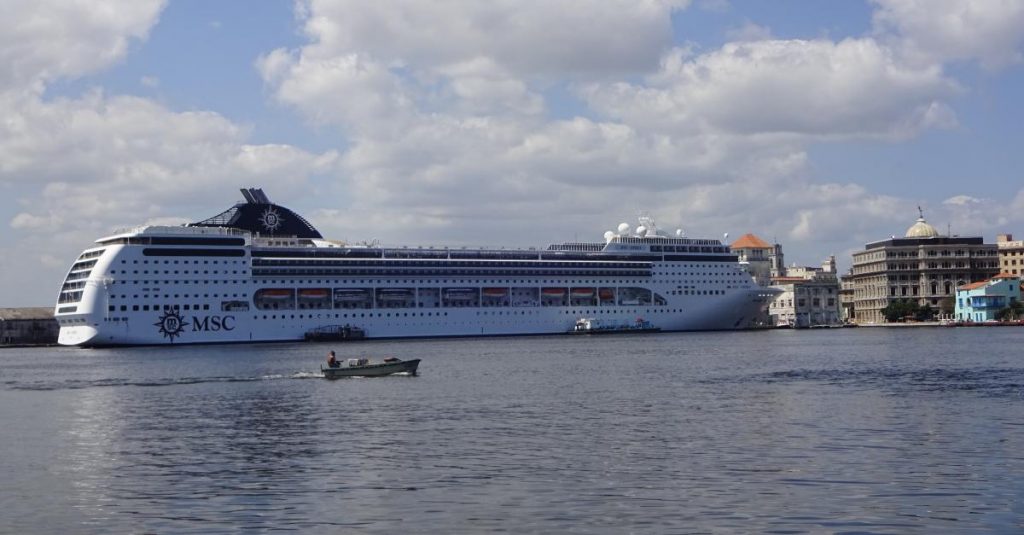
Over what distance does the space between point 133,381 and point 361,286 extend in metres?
66.5

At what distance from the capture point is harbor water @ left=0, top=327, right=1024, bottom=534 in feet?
77.4

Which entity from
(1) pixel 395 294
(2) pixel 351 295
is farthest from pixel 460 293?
(2) pixel 351 295

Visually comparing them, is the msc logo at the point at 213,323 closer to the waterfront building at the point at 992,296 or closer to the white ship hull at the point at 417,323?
the white ship hull at the point at 417,323

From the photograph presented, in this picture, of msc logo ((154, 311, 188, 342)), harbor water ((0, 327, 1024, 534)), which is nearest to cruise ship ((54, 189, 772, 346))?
msc logo ((154, 311, 188, 342))

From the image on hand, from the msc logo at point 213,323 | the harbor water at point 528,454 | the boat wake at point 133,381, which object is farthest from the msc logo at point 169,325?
the harbor water at point 528,454

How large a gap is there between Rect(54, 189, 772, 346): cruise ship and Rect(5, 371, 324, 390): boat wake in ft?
169

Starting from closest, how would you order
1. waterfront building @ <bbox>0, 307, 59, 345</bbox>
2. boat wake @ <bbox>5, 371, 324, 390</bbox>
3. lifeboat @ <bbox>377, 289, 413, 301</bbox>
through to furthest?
boat wake @ <bbox>5, 371, 324, 390</bbox> → lifeboat @ <bbox>377, 289, 413, 301</bbox> → waterfront building @ <bbox>0, 307, 59, 345</bbox>

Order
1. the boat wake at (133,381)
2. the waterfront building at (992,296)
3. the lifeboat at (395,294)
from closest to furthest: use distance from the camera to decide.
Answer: the boat wake at (133,381) → the lifeboat at (395,294) → the waterfront building at (992,296)

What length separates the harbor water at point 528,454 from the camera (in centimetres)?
2358

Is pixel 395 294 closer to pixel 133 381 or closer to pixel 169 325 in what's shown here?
pixel 169 325

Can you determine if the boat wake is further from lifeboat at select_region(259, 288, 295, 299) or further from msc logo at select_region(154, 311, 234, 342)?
lifeboat at select_region(259, 288, 295, 299)

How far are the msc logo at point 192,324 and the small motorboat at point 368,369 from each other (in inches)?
2314

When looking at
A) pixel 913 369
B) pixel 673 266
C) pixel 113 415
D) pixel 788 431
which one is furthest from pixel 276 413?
pixel 673 266

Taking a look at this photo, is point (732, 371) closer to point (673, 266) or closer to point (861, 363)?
point (861, 363)
